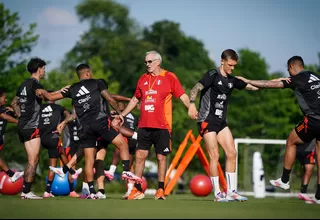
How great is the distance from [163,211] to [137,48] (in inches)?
2523

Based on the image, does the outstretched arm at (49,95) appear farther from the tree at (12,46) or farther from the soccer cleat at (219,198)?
the tree at (12,46)

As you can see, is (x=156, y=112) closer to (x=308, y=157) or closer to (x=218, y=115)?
(x=218, y=115)

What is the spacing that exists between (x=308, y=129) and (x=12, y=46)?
30.5m

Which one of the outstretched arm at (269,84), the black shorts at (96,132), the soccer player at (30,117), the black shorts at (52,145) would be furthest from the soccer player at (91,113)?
the black shorts at (52,145)

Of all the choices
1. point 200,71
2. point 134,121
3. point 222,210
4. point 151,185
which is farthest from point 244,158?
point 200,71

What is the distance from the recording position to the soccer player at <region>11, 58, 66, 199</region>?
43.8 feet

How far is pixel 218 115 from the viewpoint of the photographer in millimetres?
12547

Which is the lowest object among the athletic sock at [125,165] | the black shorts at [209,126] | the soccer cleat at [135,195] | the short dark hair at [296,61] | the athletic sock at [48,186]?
the athletic sock at [48,186]

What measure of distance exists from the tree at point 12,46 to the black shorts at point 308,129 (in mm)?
29235

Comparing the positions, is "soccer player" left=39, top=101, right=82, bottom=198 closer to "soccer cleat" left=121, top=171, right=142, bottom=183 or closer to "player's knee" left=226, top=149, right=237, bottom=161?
"soccer cleat" left=121, top=171, right=142, bottom=183

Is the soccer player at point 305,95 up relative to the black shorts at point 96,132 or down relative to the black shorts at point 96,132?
up

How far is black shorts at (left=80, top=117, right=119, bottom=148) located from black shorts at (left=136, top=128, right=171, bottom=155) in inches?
20.3

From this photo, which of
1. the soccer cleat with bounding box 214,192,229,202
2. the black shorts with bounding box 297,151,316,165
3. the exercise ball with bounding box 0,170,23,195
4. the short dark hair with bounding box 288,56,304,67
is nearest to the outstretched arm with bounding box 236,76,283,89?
the short dark hair with bounding box 288,56,304,67

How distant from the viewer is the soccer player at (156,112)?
13000 mm
